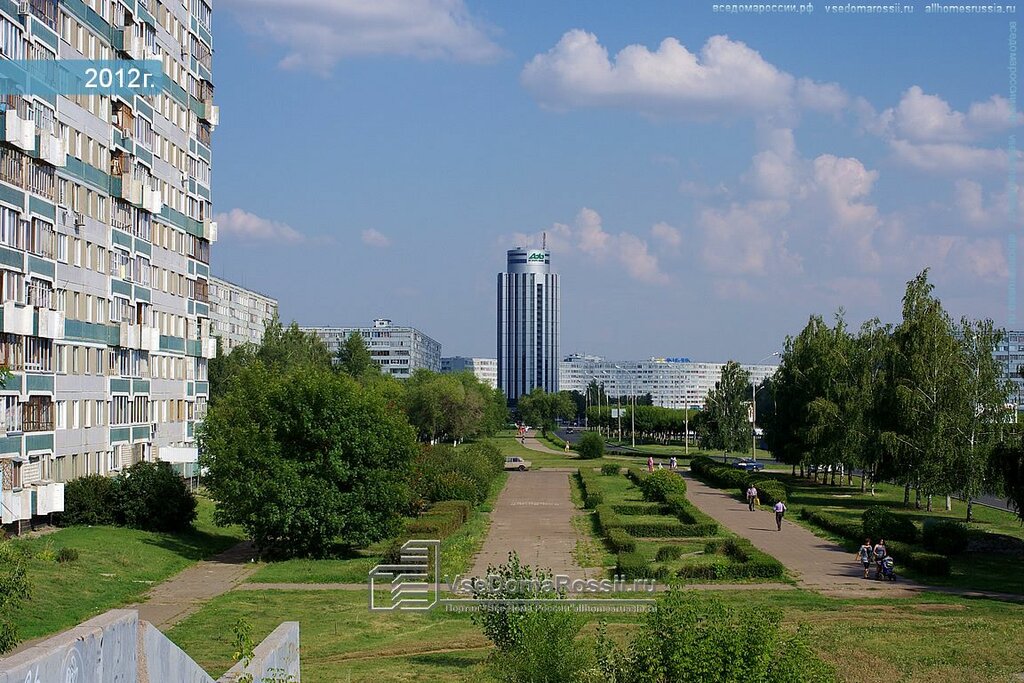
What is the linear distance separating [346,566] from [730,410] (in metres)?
71.3

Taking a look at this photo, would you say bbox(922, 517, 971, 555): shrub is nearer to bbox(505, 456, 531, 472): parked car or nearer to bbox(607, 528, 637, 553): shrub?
bbox(607, 528, 637, 553): shrub

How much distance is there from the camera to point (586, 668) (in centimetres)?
1554

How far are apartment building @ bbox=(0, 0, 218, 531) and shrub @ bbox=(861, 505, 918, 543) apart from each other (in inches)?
1189

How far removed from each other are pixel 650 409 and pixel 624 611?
432ft

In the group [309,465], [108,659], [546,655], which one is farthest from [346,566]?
[108,659]

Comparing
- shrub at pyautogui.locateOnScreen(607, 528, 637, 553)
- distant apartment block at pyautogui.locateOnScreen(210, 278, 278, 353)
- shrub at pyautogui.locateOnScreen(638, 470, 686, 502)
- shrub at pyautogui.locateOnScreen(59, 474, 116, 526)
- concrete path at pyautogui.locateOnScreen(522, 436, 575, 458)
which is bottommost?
concrete path at pyautogui.locateOnScreen(522, 436, 575, 458)

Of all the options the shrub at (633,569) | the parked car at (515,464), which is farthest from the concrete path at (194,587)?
the parked car at (515,464)

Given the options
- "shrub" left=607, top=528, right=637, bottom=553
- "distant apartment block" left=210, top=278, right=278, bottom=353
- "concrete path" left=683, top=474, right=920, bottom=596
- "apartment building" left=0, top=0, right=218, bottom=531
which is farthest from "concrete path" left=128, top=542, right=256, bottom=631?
"distant apartment block" left=210, top=278, right=278, bottom=353

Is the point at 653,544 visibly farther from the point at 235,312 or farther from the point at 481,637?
the point at 235,312

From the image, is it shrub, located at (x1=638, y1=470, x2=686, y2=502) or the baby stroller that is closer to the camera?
the baby stroller

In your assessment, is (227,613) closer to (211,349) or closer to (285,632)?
(285,632)

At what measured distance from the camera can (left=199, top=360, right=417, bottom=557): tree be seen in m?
36.2

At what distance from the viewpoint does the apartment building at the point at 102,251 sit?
35125mm

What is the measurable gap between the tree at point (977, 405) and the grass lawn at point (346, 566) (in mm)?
24050
